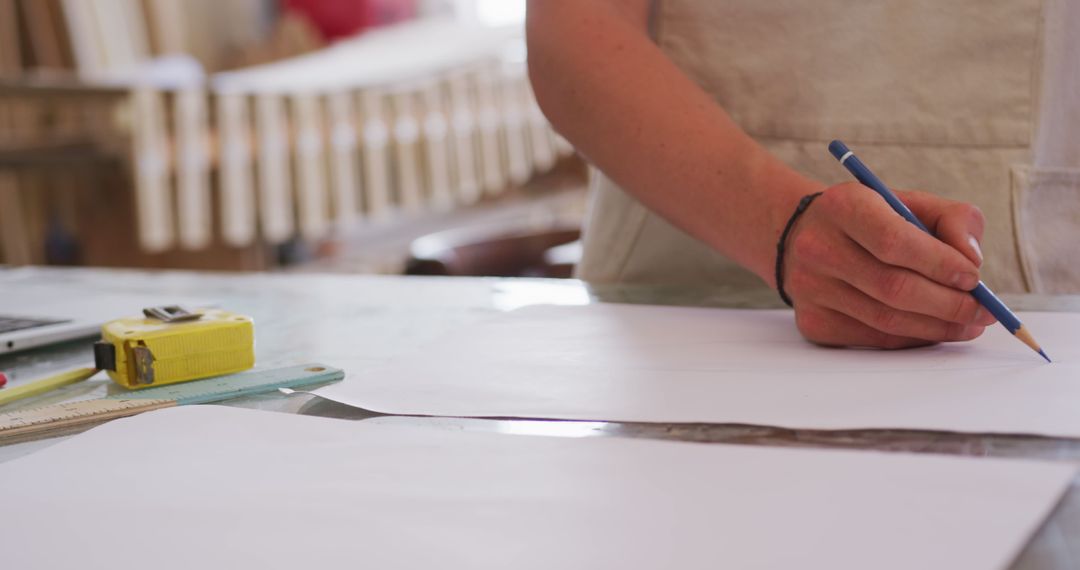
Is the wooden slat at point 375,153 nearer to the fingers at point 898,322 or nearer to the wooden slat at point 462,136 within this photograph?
the wooden slat at point 462,136

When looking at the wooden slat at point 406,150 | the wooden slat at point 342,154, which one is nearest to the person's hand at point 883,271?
the wooden slat at point 342,154

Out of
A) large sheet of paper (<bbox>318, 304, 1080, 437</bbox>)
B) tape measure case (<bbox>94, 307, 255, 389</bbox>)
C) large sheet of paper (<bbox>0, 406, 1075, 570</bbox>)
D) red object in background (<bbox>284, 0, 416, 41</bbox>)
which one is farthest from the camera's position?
red object in background (<bbox>284, 0, 416, 41</bbox>)

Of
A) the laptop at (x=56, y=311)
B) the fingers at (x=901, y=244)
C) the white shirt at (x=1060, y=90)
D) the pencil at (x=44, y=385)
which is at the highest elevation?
the white shirt at (x=1060, y=90)

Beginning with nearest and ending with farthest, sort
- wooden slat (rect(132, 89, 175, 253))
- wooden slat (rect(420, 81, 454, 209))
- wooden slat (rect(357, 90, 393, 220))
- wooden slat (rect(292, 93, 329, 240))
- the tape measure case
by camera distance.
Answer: the tape measure case, wooden slat (rect(132, 89, 175, 253)), wooden slat (rect(292, 93, 329, 240)), wooden slat (rect(357, 90, 393, 220)), wooden slat (rect(420, 81, 454, 209))

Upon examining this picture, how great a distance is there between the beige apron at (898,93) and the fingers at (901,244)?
1.05 ft

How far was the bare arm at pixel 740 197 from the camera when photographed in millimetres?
621

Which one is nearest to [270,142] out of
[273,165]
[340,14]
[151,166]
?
[273,165]

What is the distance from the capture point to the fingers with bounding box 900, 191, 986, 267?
0.63m

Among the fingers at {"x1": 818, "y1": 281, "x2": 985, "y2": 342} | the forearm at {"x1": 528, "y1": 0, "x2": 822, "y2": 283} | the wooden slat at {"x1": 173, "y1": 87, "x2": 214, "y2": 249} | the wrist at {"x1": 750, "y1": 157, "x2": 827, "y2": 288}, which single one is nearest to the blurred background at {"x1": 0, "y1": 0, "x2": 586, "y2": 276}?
the wooden slat at {"x1": 173, "y1": 87, "x2": 214, "y2": 249}

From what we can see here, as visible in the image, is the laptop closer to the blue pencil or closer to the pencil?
the pencil

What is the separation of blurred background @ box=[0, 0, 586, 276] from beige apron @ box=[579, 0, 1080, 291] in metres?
0.46

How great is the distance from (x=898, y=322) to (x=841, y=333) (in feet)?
0.13

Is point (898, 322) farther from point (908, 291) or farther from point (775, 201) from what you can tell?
point (775, 201)

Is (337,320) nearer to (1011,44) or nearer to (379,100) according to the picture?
(1011,44)
